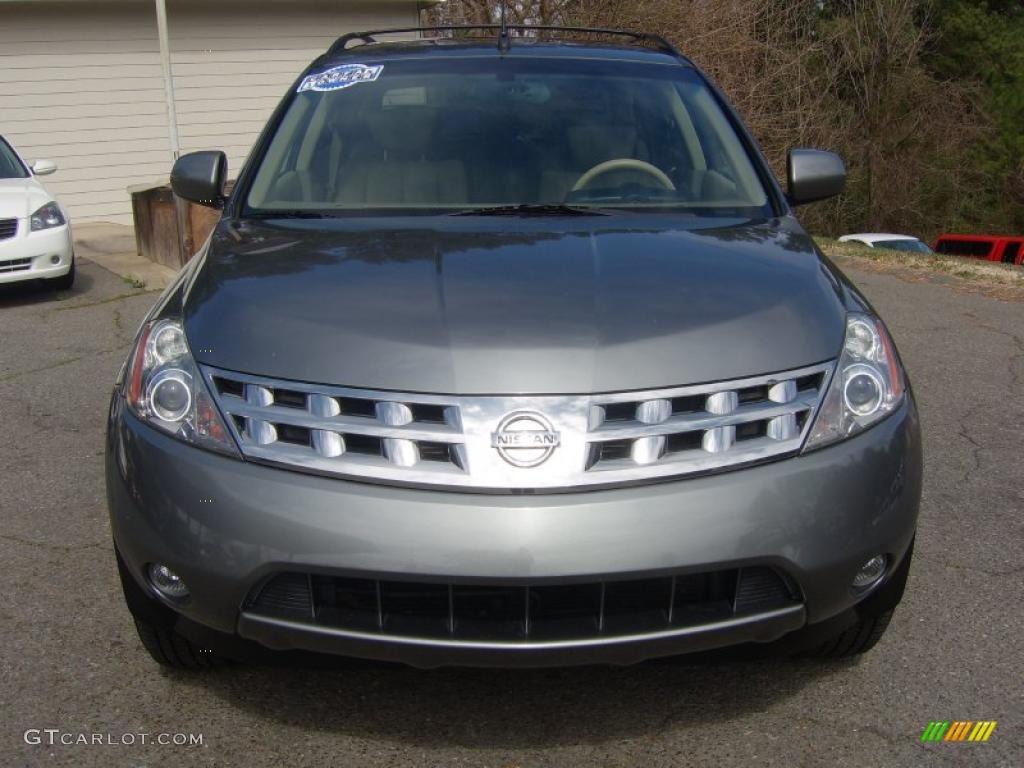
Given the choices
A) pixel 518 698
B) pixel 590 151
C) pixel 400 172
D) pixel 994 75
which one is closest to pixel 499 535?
pixel 518 698

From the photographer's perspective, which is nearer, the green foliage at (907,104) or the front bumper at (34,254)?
the front bumper at (34,254)

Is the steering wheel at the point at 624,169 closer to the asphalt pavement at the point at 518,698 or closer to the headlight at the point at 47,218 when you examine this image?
the asphalt pavement at the point at 518,698

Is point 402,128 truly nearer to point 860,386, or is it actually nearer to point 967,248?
point 860,386

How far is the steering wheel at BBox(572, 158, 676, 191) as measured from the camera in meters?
3.63

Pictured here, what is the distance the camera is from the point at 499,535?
2262 millimetres

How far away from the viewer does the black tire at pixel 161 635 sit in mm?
2596

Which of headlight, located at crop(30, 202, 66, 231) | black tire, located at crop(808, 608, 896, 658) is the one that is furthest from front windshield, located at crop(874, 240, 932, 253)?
black tire, located at crop(808, 608, 896, 658)

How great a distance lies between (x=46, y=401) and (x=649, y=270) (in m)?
4.09

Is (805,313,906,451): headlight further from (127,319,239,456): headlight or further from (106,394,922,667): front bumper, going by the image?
(127,319,239,456): headlight

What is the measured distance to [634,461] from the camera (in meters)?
2.37

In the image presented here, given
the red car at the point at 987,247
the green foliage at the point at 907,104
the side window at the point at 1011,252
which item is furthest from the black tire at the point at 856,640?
the green foliage at the point at 907,104

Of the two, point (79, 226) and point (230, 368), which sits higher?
point (230, 368)

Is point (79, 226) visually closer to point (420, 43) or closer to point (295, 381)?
point (420, 43)

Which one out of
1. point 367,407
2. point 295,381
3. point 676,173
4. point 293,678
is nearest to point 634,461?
point 367,407
